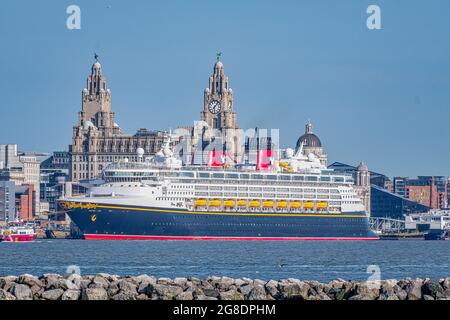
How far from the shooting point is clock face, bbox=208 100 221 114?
17000cm

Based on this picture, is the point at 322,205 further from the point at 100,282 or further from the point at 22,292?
the point at 22,292

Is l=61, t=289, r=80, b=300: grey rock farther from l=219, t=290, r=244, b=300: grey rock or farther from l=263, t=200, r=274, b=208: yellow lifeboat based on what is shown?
l=263, t=200, r=274, b=208: yellow lifeboat

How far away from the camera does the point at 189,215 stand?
113 meters

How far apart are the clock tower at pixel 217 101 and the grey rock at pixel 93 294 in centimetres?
13307

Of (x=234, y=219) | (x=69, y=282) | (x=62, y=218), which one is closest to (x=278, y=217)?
(x=234, y=219)

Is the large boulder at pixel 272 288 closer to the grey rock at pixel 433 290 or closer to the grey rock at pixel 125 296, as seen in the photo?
the grey rock at pixel 125 296

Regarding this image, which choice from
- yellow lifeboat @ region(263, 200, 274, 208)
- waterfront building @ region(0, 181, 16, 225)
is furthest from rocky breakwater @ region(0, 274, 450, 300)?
waterfront building @ region(0, 181, 16, 225)

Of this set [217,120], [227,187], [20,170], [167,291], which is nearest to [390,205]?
[217,120]

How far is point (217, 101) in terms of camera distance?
170125mm

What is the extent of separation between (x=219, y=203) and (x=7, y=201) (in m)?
46.0

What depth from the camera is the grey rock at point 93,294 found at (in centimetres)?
3553

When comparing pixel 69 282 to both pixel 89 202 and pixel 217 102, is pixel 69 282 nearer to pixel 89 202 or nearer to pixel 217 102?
pixel 89 202

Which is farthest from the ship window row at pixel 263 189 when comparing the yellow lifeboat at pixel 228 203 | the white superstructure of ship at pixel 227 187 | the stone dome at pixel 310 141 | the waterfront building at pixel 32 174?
the stone dome at pixel 310 141

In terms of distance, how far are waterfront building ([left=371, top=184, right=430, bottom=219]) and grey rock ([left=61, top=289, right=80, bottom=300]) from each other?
478 feet
